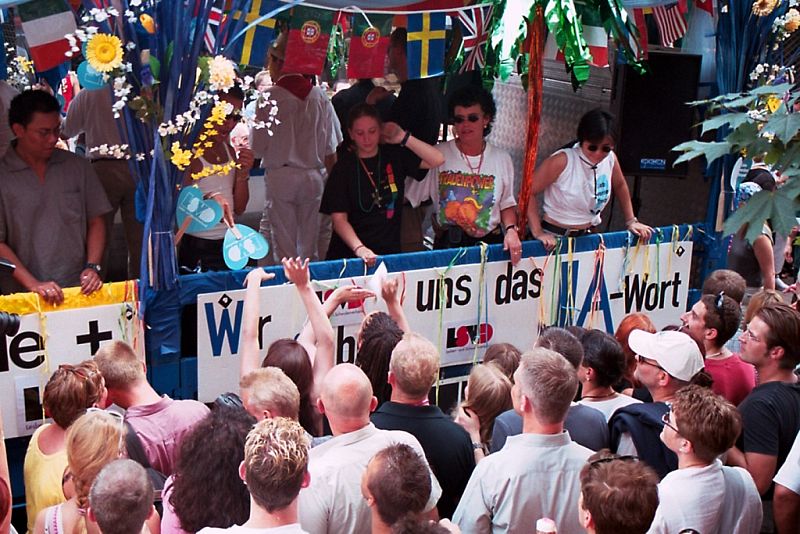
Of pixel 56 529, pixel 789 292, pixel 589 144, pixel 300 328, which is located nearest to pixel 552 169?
pixel 589 144

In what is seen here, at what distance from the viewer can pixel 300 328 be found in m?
5.75

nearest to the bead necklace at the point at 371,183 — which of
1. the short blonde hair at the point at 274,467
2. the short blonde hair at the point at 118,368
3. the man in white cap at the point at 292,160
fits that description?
the man in white cap at the point at 292,160

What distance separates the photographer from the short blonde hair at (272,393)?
12.3 feet

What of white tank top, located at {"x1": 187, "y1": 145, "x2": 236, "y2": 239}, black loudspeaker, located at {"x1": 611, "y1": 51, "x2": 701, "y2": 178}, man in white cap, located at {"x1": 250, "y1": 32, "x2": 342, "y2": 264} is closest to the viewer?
white tank top, located at {"x1": 187, "y1": 145, "x2": 236, "y2": 239}

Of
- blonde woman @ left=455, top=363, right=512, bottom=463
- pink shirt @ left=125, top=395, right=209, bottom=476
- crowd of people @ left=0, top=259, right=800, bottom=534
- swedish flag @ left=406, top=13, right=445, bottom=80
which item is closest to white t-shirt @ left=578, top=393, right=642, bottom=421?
crowd of people @ left=0, top=259, right=800, bottom=534

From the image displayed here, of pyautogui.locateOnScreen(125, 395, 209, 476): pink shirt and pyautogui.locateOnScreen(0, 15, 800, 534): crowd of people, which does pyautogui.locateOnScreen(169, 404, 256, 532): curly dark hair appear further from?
pyautogui.locateOnScreen(125, 395, 209, 476): pink shirt

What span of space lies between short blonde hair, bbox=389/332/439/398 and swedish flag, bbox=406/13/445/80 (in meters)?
3.28

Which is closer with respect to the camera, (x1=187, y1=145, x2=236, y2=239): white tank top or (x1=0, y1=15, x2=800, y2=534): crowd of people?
(x1=0, y1=15, x2=800, y2=534): crowd of people

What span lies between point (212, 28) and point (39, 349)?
189 centimetres

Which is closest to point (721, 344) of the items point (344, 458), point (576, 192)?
point (576, 192)

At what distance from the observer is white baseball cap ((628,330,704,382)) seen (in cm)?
435

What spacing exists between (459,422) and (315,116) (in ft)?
12.2

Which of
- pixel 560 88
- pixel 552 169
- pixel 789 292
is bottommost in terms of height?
pixel 789 292

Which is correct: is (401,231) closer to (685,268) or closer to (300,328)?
(300,328)
